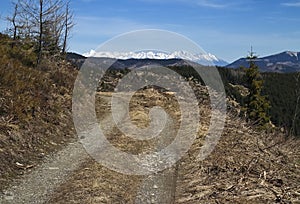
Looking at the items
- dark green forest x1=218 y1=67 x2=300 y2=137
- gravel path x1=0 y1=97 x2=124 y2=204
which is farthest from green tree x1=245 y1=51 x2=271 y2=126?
dark green forest x1=218 y1=67 x2=300 y2=137

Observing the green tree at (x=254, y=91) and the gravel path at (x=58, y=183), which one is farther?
the green tree at (x=254, y=91)

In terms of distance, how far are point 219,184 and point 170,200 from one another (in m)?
1.23

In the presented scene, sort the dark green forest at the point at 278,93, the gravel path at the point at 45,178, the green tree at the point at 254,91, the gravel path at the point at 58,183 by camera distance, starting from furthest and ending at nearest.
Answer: the dark green forest at the point at 278,93
the green tree at the point at 254,91
the gravel path at the point at 58,183
the gravel path at the point at 45,178

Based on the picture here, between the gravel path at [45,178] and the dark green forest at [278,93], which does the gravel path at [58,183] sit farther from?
the dark green forest at [278,93]

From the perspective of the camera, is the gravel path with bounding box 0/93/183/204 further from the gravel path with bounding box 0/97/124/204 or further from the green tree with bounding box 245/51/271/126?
the green tree with bounding box 245/51/271/126

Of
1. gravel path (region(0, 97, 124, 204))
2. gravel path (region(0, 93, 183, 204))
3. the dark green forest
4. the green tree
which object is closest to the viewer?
gravel path (region(0, 97, 124, 204))

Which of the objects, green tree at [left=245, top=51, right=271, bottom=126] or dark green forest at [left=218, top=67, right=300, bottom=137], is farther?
dark green forest at [left=218, top=67, right=300, bottom=137]

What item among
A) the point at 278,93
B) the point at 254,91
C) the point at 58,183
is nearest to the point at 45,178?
the point at 58,183

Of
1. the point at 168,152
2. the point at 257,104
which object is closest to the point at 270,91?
the point at 257,104

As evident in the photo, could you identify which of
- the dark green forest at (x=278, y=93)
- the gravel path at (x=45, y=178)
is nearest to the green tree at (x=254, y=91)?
the gravel path at (x=45, y=178)

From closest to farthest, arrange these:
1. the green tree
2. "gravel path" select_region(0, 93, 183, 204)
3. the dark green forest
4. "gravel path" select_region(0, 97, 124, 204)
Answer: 1. "gravel path" select_region(0, 97, 124, 204)
2. "gravel path" select_region(0, 93, 183, 204)
3. the green tree
4. the dark green forest

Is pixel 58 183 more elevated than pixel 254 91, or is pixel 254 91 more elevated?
pixel 254 91

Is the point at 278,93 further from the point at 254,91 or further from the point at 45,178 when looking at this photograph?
the point at 45,178

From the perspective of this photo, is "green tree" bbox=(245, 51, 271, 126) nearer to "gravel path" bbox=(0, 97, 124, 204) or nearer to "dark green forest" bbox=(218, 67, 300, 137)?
"gravel path" bbox=(0, 97, 124, 204)
